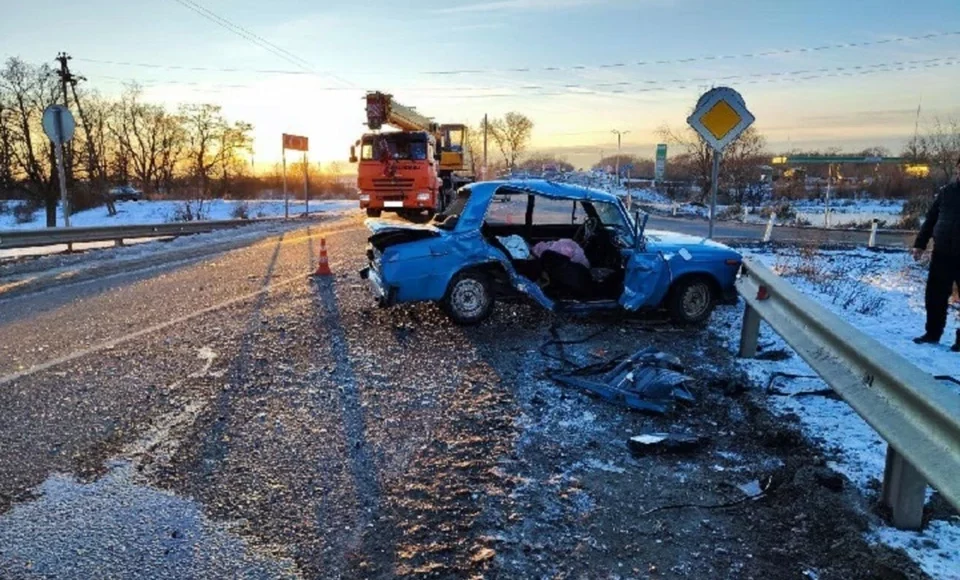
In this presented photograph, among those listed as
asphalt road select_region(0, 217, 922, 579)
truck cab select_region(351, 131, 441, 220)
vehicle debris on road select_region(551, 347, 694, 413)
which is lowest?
asphalt road select_region(0, 217, 922, 579)

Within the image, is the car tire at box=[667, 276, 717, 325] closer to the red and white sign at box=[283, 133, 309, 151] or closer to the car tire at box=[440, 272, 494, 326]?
the car tire at box=[440, 272, 494, 326]

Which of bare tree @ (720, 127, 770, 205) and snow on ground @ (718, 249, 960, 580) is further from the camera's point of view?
bare tree @ (720, 127, 770, 205)

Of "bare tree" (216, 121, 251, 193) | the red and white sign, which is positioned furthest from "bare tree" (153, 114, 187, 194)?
the red and white sign

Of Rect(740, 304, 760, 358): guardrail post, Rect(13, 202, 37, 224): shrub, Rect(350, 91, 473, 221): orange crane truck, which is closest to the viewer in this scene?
Rect(740, 304, 760, 358): guardrail post

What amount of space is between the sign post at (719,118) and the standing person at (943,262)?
281 cm

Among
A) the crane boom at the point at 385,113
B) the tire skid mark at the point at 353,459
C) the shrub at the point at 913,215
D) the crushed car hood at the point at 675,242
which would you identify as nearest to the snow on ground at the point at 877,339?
the crushed car hood at the point at 675,242

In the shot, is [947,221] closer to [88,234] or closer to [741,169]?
[88,234]

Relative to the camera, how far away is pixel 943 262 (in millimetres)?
6676

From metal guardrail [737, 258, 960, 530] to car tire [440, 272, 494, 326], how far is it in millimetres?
3539

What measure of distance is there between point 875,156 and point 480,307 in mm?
136778

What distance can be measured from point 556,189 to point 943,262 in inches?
160

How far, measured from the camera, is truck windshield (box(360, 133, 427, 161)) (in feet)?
69.0

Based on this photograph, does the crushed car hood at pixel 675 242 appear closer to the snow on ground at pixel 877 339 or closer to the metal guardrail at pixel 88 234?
the snow on ground at pixel 877 339

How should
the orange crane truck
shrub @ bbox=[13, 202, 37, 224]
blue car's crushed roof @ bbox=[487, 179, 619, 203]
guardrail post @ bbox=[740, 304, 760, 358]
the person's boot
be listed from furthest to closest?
shrub @ bbox=[13, 202, 37, 224]
the orange crane truck
blue car's crushed roof @ bbox=[487, 179, 619, 203]
the person's boot
guardrail post @ bbox=[740, 304, 760, 358]
